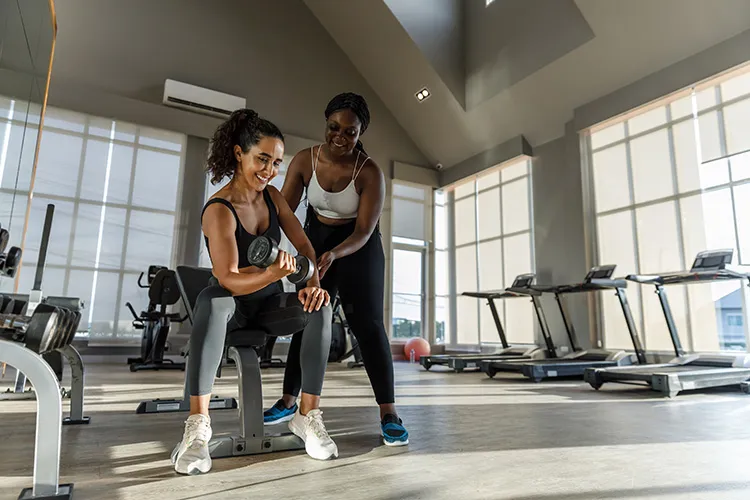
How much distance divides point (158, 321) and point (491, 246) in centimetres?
487

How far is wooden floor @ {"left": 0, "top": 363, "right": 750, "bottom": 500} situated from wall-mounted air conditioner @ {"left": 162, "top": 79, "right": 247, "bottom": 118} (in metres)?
4.75

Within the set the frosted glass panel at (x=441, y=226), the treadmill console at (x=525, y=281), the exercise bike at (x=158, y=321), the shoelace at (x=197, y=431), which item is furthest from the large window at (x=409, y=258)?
the shoelace at (x=197, y=431)

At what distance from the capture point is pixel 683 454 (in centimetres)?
144

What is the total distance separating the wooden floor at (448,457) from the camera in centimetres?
106

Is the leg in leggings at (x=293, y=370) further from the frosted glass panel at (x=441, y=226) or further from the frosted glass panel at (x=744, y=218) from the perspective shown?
the frosted glass panel at (x=441, y=226)

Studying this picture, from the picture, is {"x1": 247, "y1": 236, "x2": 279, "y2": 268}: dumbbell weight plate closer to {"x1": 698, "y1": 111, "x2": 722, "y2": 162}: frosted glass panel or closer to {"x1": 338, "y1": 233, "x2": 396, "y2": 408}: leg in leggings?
{"x1": 338, "y1": 233, "x2": 396, "y2": 408}: leg in leggings

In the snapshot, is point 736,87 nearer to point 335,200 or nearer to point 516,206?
point 516,206

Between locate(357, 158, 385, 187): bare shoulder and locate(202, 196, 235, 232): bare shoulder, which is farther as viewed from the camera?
locate(357, 158, 385, 187): bare shoulder

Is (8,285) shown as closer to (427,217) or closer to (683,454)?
(683,454)

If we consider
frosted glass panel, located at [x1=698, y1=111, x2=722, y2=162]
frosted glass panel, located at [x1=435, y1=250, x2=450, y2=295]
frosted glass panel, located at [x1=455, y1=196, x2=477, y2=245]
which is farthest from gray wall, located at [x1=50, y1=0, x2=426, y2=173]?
frosted glass panel, located at [x1=698, y1=111, x2=722, y2=162]

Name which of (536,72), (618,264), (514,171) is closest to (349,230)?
(618,264)

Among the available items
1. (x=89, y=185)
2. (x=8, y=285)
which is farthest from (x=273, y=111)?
(x=8, y=285)

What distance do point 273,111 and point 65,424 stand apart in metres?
5.93

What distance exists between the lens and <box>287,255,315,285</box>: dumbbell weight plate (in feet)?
4.10
